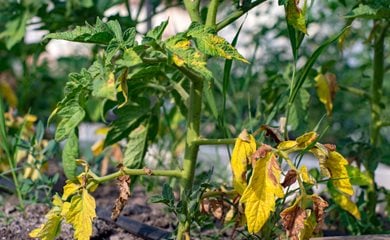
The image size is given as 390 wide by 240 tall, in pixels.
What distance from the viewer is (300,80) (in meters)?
1.36

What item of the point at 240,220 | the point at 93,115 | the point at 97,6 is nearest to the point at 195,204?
the point at 240,220

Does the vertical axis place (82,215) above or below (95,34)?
below

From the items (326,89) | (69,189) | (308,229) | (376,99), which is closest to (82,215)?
(69,189)

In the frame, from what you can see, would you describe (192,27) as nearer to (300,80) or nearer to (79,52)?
(300,80)

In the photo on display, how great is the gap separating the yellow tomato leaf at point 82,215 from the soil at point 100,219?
356mm

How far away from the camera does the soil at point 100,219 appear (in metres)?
1.63

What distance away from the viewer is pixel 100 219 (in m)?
1.72

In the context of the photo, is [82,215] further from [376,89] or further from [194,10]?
[376,89]

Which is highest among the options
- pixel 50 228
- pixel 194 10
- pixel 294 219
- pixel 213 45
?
pixel 194 10

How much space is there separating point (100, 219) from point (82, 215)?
1.58 feet

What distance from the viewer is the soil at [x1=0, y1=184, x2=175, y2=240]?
64.1 inches

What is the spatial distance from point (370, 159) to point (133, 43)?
31.5 inches

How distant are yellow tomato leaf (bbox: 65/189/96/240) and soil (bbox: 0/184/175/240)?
0.36 metres

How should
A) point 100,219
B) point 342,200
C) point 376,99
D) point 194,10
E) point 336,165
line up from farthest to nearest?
point 376,99 < point 100,219 < point 342,200 < point 194,10 < point 336,165
